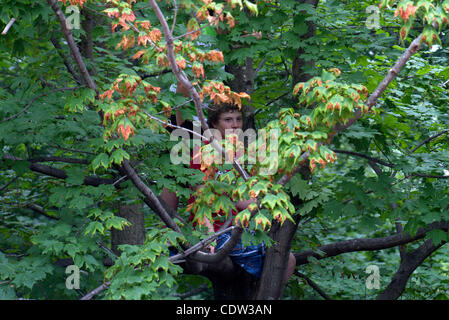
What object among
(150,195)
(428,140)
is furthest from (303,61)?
(150,195)

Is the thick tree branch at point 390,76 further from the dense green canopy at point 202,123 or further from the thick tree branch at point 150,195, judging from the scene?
the thick tree branch at point 150,195

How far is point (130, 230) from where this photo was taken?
799 centimetres

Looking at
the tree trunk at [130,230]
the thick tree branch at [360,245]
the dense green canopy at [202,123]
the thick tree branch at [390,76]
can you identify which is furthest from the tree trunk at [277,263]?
the tree trunk at [130,230]

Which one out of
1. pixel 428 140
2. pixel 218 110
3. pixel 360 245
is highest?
pixel 218 110

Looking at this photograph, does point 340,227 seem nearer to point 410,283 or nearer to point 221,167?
point 410,283

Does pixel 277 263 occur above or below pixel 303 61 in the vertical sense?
below

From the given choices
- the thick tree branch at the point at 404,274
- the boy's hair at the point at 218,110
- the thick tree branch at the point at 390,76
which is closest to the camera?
the thick tree branch at the point at 390,76

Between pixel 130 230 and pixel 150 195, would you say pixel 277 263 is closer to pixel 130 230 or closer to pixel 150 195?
pixel 150 195

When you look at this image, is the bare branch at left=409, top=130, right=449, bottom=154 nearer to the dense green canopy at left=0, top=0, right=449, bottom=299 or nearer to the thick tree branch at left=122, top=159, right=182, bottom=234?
the dense green canopy at left=0, top=0, right=449, bottom=299

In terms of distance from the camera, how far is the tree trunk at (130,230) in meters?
7.88

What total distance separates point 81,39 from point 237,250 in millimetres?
2657

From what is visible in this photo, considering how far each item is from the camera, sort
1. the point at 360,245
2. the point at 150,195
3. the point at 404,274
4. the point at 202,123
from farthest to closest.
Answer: the point at 404,274
the point at 360,245
the point at 150,195
the point at 202,123

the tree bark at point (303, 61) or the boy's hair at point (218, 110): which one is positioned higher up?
the tree bark at point (303, 61)
